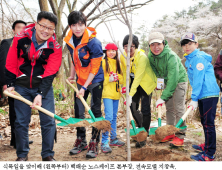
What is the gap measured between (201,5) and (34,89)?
62.1 feet

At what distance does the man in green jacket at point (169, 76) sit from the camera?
2846 millimetres

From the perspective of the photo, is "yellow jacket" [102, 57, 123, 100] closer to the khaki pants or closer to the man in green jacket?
the man in green jacket

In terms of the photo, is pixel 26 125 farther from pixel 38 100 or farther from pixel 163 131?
pixel 163 131

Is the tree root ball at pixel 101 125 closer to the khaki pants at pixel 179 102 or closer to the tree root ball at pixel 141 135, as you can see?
the tree root ball at pixel 141 135

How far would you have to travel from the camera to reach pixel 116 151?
2920 millimetres

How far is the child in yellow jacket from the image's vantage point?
291 cm

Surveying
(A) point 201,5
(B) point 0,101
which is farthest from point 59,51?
(A) point 201,5

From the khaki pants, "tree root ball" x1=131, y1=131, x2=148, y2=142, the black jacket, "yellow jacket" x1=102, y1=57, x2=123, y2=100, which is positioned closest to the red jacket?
the black jacket

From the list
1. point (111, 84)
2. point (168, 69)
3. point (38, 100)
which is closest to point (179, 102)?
point (168, 69)

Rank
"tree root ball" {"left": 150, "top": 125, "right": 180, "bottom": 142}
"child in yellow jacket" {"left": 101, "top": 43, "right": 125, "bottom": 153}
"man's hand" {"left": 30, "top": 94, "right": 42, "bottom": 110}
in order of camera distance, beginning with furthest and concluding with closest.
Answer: "child in yellow jacket" {"left": 101, "top": 43, "right": 125, "bottom": 153}, "tree root ball" {"left": 150, "top": 125, "right": 180, "bottom": 142}, "man's hand" {"left": 30, "top": 94, "right": 42, "bottom": 110}

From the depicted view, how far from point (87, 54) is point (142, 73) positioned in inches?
36.7

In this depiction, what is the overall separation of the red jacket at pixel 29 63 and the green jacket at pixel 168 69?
158cm

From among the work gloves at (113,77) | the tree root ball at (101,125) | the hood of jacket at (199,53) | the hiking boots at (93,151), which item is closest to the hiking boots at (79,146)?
the hiking boots at (93,151)

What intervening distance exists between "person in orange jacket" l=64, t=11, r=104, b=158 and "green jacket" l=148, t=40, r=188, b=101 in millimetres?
951
